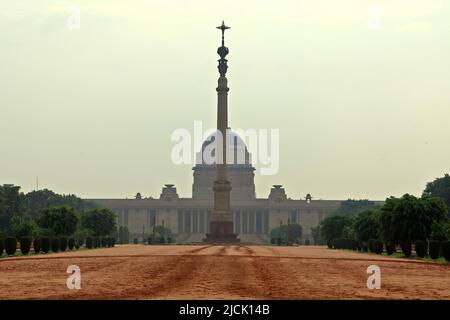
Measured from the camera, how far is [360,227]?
101 metres

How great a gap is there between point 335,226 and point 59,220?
4565 cm

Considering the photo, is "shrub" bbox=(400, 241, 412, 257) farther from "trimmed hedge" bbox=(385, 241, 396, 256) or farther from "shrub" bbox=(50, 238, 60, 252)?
"shrub" bbox=(50, 238, 60, 252)

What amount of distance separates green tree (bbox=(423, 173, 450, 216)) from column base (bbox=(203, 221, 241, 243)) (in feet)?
104

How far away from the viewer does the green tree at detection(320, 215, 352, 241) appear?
133000 millimetres

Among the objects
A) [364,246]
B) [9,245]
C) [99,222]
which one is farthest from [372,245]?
[99,222]

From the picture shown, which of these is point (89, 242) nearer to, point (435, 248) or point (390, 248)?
point (390, 248)

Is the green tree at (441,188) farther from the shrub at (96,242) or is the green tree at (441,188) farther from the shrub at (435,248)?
the shrub at (435,248)

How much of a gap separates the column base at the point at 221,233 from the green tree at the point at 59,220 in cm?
4350

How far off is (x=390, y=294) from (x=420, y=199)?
1886 inches

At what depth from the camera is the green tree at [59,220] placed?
104125mm

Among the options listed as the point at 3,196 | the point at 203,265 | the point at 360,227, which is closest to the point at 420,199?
the point at 360,227

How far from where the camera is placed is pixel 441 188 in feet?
479

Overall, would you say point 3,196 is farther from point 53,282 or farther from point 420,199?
point 53,282

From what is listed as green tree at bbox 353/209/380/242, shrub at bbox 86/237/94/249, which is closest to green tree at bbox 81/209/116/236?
shrub at bbox 86/237/94/249
